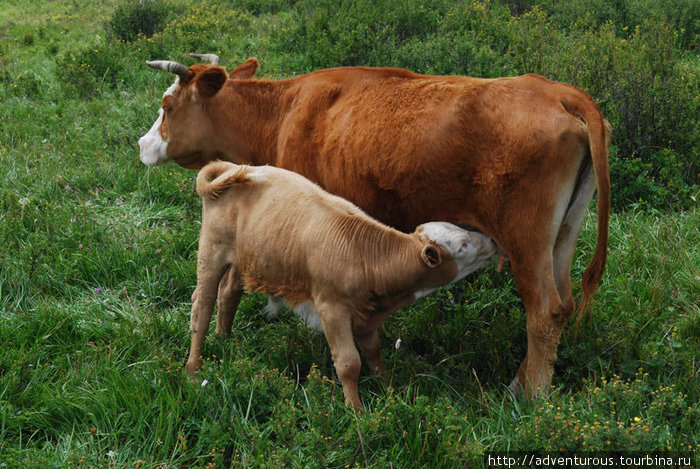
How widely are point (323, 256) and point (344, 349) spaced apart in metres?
0.54

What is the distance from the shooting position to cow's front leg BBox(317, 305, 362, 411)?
3953 millimetres

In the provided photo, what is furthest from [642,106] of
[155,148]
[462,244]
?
[155,148]

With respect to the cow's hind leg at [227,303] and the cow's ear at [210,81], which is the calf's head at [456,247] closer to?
the cow's hind leg at [227,303]

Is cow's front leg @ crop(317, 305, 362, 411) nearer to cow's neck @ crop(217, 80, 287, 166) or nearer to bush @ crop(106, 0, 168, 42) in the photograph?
cow's neck @ crop(217, 80, 287, 166)

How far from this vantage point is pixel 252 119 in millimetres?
5539

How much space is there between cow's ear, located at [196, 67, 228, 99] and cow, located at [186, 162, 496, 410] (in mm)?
1104

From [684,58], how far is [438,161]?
23.1ft

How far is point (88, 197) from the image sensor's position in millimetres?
6586

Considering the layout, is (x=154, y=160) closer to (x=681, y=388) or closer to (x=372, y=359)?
(x=372, y=359)

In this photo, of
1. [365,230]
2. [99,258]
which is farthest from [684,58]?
[99,258]

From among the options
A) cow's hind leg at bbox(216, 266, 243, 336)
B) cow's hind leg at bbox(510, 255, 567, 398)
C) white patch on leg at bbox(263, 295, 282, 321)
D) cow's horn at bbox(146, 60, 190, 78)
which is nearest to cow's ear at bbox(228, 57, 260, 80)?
cow's horn at bbox(146, 60, 190, 78)

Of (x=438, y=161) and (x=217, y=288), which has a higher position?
(x=438, y=161)

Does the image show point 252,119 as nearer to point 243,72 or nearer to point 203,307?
point 243,72

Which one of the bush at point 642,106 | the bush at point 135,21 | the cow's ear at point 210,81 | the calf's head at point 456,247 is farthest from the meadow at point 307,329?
the bush at point 135,21
